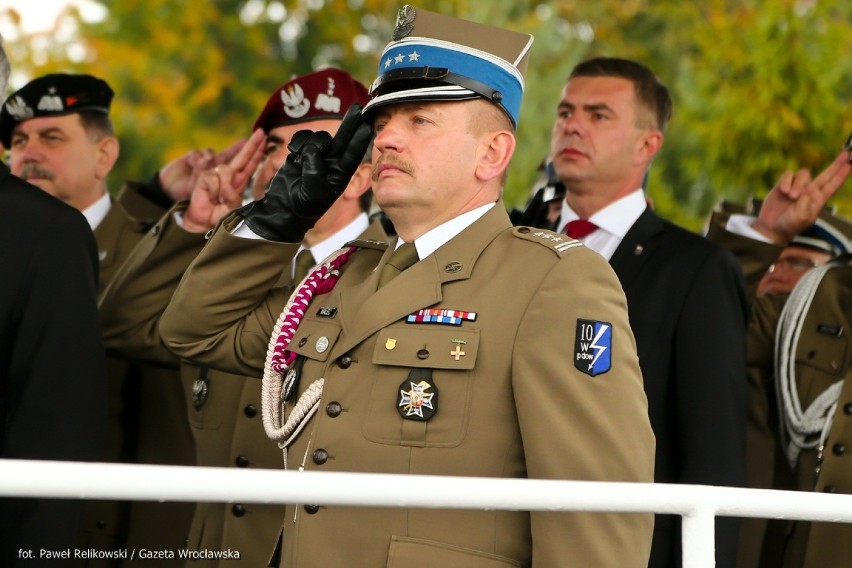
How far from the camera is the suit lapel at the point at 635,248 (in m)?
4.33

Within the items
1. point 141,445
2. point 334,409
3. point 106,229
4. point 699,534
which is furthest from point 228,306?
point 106,229

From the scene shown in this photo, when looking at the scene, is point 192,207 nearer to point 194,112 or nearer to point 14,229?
point 14,229

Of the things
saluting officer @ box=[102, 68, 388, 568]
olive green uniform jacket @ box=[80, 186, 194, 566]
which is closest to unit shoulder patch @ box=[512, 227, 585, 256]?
saluting officer @ box=[102, 68, 388, 568]

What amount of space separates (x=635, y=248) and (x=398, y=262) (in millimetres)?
1430

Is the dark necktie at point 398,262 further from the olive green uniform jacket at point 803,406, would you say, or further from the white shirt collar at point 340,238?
the olive green uniform jacket at point 803,406

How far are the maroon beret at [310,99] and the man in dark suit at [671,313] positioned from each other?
0.83 meters

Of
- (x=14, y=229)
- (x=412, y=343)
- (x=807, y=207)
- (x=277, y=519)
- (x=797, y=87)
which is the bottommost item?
(x=277, y=519)

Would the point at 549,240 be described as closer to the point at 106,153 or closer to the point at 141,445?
the point at 141,445

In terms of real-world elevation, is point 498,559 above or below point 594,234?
below

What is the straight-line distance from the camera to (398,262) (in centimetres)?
319

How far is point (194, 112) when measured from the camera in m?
17.1

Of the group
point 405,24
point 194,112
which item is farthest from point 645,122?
point 194,112

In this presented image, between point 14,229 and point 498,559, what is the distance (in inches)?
68.6

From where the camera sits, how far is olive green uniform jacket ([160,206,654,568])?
9.06 ft
